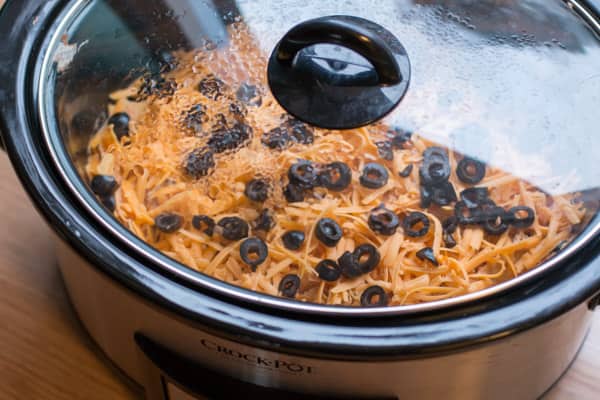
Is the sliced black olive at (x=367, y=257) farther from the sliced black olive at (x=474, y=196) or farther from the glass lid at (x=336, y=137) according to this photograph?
Answer: the sliced black olive at (x=474, y=196)

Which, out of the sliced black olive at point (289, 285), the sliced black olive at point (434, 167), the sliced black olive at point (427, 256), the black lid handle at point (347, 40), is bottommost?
the sliced black olive at point (289, 285)

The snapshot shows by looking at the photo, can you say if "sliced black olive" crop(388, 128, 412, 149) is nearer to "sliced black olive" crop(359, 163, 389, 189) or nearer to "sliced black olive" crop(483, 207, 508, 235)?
"sliced black olive" crop(359, 163, 389, 189)

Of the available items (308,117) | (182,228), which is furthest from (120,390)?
(308,117)

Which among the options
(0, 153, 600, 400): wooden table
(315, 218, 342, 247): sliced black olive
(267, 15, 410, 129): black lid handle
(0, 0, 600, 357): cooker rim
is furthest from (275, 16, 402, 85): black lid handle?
(0, 153, 600, 400): wooden table

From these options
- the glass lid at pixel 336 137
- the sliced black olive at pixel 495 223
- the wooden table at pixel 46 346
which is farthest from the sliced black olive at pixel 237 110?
the wooden table at pixel 46 346

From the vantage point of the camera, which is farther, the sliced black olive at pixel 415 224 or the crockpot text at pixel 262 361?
the sliced black olive at pixel 415 224

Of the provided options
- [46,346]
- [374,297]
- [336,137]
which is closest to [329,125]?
[336,137]

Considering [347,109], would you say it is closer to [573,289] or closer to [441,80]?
[441,80]

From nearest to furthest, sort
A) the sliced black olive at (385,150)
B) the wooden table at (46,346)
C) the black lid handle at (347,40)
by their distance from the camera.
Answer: the black lid handle at (347,40)
the sliced black olive at (385,150)
the wooden table at (46,346)
